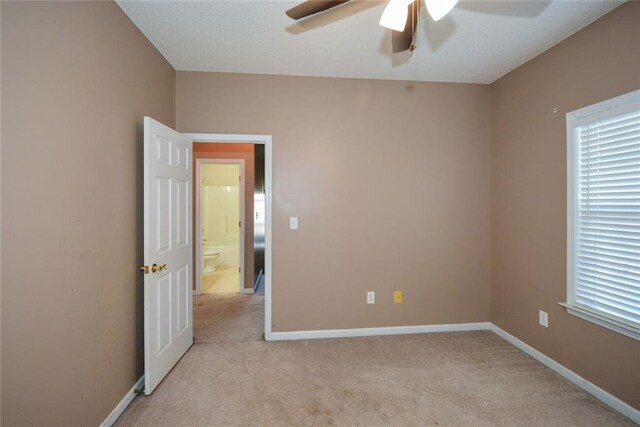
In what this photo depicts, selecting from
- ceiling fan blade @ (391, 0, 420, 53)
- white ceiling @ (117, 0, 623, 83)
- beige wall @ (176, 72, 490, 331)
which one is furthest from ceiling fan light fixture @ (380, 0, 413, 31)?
beige wall @ (176, 72, 490, 331)

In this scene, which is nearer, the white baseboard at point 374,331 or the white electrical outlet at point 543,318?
the white electrical outlet at point 543,318

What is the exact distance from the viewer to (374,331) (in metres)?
2.96

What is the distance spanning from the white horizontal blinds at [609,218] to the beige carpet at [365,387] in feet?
2.36

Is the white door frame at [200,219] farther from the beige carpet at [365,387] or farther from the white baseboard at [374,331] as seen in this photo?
the white baseboard at [374,331]

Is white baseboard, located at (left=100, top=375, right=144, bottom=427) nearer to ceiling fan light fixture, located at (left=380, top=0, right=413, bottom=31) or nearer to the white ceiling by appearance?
the white ceiling

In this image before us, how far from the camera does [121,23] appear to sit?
1.87 metres

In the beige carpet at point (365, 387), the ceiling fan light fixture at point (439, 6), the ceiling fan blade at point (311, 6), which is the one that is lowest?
the beige carpet at point (365, 387)

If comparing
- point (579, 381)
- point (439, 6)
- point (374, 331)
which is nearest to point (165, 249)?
point (374, 331)

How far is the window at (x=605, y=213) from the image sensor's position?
5.87ft

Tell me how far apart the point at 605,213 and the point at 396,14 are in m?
1.90

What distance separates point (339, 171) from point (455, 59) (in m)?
1.39

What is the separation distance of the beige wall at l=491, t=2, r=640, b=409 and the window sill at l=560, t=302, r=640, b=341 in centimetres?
4

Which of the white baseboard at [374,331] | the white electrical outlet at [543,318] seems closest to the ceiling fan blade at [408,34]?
the white electrical outlet at [543,318]

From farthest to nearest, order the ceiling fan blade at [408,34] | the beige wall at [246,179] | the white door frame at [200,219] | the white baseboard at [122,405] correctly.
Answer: the beige wall at [246,179]
the white door frame at [200,219]
the white baseboard at [122,405]
the ceiling fan blade at [408,34]
